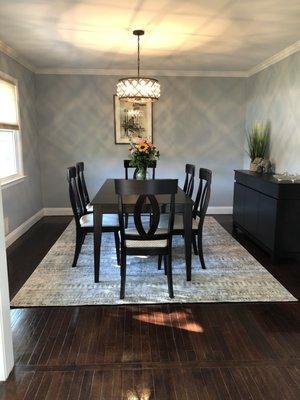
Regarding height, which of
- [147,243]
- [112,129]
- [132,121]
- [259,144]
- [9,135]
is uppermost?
[132,121]

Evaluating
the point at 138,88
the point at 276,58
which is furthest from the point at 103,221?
the point at 276,58

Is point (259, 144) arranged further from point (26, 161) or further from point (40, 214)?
point (40, 214)

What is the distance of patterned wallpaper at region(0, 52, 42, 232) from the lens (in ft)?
13.8

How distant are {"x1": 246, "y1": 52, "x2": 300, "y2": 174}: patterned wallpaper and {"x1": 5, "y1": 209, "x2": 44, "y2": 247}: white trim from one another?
366 centimetres

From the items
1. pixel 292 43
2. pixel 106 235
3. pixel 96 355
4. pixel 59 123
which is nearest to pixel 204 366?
pixel 96 355

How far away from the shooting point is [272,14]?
292 cm

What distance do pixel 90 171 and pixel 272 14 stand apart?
3.67 meters

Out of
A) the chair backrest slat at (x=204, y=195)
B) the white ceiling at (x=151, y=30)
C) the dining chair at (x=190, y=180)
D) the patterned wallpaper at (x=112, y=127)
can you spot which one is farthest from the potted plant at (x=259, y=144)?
the chair backrest slat at (x=204, y=195)

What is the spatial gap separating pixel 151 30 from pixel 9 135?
7.70 ft

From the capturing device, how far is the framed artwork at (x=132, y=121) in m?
5.48

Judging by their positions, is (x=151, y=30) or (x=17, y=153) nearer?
(x=151, y=30)

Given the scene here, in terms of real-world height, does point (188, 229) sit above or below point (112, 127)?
below

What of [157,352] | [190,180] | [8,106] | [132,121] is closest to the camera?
[157,352]

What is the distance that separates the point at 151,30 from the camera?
3.40 m
